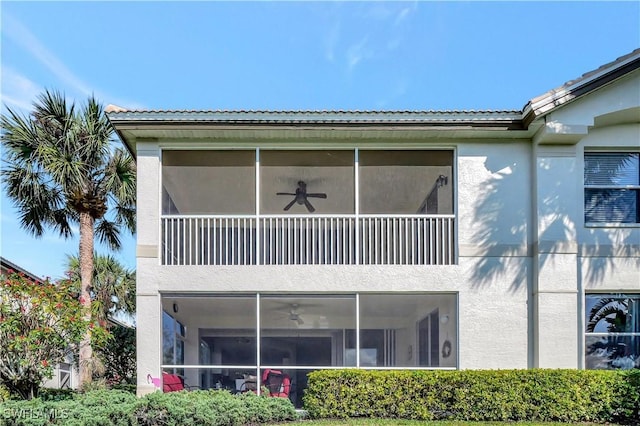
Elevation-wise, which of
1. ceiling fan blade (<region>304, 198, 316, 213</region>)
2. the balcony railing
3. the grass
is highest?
ceiling fan blade (<region>304, 198, 316, 213</region>)

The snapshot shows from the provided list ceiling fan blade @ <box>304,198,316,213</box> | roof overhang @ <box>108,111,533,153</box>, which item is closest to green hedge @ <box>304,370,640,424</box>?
ceiling fan blade @ <box>304,198,316,213</box>

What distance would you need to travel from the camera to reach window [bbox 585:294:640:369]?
1170cm

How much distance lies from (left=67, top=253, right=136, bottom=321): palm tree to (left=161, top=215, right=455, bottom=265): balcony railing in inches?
347

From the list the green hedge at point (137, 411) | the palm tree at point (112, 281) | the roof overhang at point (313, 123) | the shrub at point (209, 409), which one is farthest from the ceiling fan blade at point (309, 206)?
the palm tree at point (112, 281)

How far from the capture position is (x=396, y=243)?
12.2m

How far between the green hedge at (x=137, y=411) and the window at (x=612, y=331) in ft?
21.7

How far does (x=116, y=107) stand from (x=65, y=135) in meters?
3.81

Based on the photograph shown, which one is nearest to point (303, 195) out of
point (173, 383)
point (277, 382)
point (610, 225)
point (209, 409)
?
point (277, 382)

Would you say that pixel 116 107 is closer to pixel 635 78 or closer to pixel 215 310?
pixel 215 310

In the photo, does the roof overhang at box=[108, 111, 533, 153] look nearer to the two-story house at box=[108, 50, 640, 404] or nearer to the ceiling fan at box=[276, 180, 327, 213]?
the two-story house at box=[108, 50, 640, 404]

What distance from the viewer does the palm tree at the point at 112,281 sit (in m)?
19.8

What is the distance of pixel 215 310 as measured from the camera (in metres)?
12.3

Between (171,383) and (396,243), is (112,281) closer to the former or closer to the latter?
(171,383)

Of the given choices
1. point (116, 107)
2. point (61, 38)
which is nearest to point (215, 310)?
point (116, 107)
